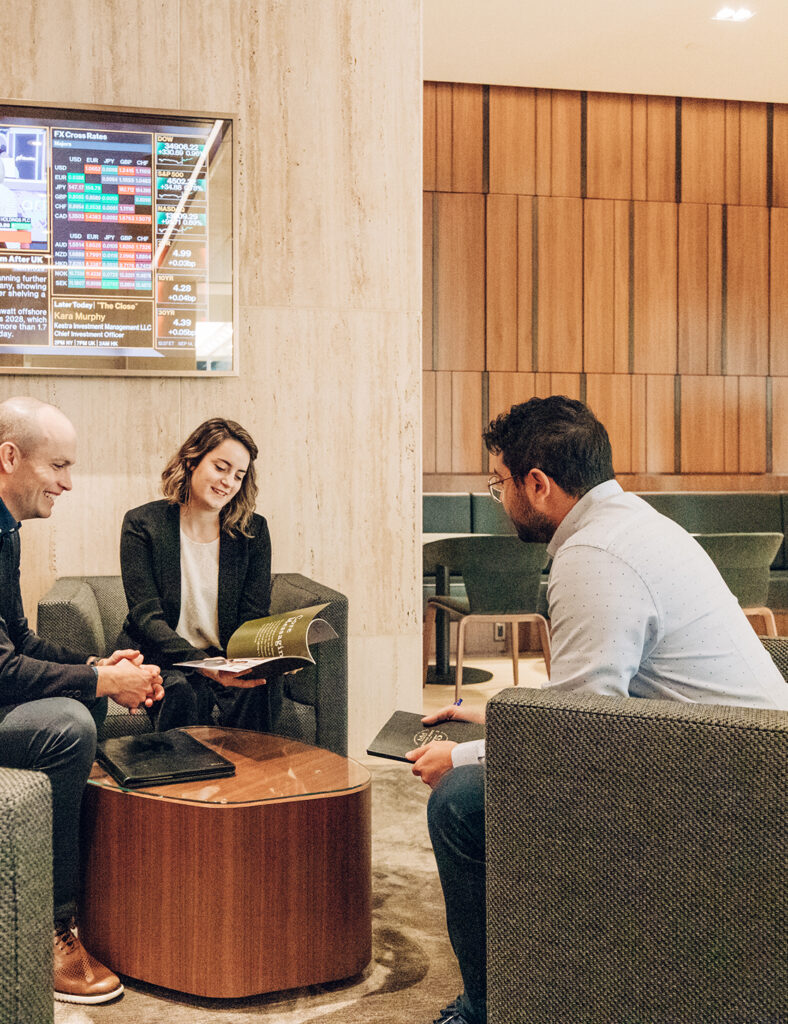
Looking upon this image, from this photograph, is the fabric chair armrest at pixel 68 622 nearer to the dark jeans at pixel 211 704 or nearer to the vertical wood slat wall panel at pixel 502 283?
the dark jeans at pixel 211 704

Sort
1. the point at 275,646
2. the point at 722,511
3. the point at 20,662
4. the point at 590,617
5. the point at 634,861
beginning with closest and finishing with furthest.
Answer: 1. the point at 634,861
2. the point at 590,617
3. the point at 20,662
4. the point at 275,646
5. the point at 722,511

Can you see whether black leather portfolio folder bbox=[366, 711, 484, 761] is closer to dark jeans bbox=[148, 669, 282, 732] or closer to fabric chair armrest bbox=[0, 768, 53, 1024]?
fabric chair armrest bbox=[0, 768, 53, 1024]

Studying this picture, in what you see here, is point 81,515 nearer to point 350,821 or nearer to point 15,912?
point 350,821

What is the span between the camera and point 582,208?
274 inches

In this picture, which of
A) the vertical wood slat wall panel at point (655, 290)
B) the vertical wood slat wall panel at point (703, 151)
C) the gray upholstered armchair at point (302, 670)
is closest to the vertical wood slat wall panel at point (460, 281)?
the vertical wood slat wall panel at point (655, 290)

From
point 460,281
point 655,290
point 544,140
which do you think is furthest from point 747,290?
point 460,281

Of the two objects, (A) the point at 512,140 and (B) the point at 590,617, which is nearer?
(B) the point at 590,617

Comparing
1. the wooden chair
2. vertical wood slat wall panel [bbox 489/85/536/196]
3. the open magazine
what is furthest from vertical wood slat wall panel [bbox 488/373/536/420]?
the open magazine

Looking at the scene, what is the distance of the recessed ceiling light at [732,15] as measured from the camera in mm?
5695

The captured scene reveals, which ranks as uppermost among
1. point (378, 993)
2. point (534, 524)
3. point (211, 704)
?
point (534, 524)

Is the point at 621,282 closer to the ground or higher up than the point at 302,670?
higher up

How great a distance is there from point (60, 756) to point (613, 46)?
5.97m

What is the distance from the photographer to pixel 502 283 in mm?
6863

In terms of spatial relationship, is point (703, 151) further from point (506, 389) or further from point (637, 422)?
point (506, 389)
